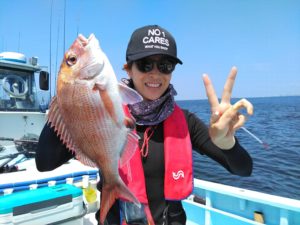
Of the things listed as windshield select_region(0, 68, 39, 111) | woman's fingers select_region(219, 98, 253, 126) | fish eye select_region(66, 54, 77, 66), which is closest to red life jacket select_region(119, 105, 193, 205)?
woman's fingers select_region(219, 98, 253, 126)

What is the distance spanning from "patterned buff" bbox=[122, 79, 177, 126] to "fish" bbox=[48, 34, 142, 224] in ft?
1.51

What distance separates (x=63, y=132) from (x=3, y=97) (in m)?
6.07

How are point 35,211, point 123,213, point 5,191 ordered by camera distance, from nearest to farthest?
point 123,213 < point 35,211 < point 5,191

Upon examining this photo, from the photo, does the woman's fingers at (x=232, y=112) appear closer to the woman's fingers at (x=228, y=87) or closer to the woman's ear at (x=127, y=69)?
the woman's fingers at (x=228, y=87)

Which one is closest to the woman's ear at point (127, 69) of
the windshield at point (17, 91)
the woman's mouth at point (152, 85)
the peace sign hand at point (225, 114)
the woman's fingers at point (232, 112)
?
the woman's mouth at point (152, 85)

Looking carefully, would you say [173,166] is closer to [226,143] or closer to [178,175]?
[178,175]

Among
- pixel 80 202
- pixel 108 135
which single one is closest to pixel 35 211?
pixel 80 202

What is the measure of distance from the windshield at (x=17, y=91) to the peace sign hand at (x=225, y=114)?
6261 mm

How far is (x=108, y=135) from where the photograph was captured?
1.58 m

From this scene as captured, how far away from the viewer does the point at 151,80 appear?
1.96 meters

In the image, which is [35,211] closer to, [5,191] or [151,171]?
[5,191]

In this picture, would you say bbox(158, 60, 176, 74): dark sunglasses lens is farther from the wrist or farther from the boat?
the boat

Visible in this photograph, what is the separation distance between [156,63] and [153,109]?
355 millimetres

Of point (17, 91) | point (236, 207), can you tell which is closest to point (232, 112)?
point (236, 207)
